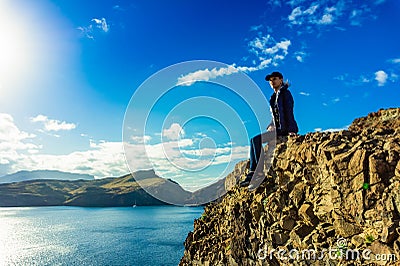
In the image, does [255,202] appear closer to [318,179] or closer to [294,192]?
[294,192]

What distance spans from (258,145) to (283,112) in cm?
151

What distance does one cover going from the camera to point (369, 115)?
42.3 feet

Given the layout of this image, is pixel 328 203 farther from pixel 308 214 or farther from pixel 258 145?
pixel 258 145

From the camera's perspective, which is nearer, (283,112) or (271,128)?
(283,112)

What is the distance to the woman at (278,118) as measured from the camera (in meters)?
10.4

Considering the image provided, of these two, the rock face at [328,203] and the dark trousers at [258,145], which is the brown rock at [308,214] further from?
the dark trousers at [258,145]

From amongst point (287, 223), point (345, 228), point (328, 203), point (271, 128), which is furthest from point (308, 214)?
point (271, 128)

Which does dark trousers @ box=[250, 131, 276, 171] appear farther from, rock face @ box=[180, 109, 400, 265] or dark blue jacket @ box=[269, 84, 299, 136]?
rock face @ box=[180, 109, 400, 265]

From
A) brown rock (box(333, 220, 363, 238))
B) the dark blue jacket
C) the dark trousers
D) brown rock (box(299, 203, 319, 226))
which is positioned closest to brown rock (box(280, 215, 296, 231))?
brown rock (box(299, 203, 319, 226))

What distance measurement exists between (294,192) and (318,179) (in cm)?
106

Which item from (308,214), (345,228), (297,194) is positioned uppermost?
(297,194)

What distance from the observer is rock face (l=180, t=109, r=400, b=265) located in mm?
7242

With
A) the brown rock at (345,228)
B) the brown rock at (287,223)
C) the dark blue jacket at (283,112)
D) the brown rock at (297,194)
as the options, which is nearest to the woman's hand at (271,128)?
the dark blue jacket at (283,112)

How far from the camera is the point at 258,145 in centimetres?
1097
